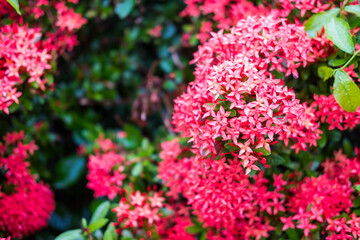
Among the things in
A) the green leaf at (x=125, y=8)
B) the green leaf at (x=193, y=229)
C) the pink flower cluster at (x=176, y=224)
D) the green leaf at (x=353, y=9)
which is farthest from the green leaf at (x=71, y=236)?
the green leaf at (x=353, y=9)

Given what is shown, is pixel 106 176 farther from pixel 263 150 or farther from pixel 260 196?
pixel 263 150

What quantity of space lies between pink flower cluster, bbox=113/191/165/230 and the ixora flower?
0.44 meters

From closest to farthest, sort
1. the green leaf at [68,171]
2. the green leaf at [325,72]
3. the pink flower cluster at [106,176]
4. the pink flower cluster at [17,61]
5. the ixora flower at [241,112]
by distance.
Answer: the ixora flower at [241,112] → the green leaf at [325,72] → the pink flower cluster at [17,61] → the pink flower cluster at [106,176] → the green leaf at [68,171]

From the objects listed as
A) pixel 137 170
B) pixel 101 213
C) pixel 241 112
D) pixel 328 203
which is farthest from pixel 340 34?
pixel 101 213

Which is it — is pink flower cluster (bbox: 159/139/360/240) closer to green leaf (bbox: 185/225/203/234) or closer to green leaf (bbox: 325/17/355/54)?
green leaf (bbox: 185/225/203/234)

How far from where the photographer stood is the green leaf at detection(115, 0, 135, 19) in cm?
198

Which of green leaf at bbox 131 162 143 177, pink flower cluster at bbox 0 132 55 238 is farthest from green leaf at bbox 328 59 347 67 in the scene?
pink flower cluster at bbox 0 132 55 238

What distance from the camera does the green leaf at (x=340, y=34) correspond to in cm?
117

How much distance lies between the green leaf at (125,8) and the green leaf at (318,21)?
1.06 m

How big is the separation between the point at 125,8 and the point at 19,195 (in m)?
1.16

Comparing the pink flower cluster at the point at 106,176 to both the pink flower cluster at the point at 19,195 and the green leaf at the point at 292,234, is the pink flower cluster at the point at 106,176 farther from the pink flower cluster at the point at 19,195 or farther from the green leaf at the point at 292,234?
the green leaf at the point at 292,234

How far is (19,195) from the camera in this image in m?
1.58

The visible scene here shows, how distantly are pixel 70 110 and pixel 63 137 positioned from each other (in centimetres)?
31

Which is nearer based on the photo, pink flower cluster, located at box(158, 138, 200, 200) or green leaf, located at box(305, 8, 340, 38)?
green leaf, located at box(305, 8, 340, 38)
